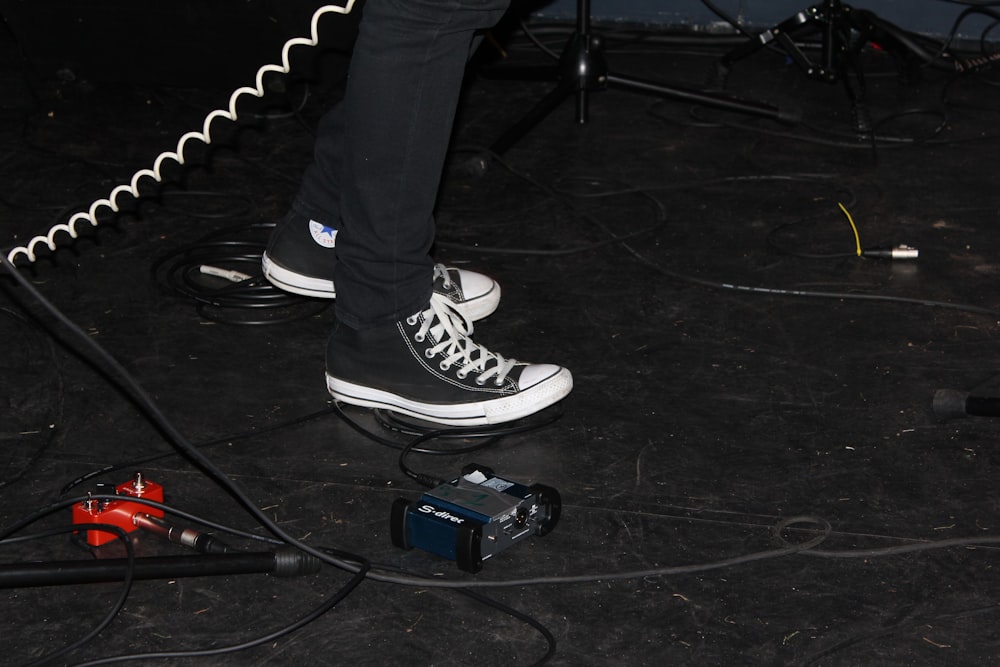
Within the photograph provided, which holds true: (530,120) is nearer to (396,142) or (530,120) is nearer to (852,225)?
(852,225)

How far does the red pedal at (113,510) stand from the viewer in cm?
122

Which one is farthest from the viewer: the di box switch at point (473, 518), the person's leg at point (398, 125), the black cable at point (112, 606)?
the person's leg at point (398, 125)

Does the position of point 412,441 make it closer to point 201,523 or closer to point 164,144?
point 201,523

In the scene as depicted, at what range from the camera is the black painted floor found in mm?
1124

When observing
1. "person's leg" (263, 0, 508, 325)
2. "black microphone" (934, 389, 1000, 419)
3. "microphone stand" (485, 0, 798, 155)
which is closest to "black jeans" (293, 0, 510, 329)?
"person's leg" (263, 0, 508, 325)

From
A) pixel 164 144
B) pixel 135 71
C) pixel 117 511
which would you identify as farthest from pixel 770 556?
pixel 135 71

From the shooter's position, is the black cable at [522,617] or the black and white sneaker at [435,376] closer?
the black cable at [522,617]

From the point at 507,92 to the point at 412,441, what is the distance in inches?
67.1

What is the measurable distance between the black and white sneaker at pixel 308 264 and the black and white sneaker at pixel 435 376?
193 millimetres

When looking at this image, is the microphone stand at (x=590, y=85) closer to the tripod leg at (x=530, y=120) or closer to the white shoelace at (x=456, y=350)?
the tripod leg at (x=530, y=120)

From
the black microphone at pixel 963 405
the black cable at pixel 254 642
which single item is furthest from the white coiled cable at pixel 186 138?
the black microphone at pixel 963 405

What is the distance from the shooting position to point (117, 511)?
48.8 inches

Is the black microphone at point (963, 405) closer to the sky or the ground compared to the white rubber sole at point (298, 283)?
closer to the ground

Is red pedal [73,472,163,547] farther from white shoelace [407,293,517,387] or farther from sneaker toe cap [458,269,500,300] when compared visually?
sneaker toe cap [458,269,500,300]
